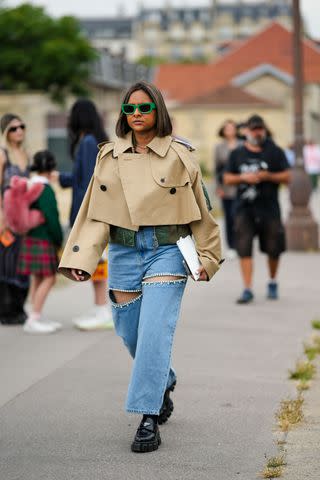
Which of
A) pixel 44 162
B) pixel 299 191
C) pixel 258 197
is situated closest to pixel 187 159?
pixel 44 162

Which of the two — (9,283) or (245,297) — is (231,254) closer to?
(245,297)

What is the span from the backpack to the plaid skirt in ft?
0.42

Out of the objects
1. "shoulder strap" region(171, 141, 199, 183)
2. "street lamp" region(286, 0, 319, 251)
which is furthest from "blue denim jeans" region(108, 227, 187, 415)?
"street lamp" region(286, 0, 319, 251)

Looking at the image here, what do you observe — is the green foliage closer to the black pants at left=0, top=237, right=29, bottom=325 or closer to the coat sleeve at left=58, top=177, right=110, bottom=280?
the coat sleeve at left=58, top=177, right=110, bottom=280

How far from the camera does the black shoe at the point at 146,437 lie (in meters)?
5.47

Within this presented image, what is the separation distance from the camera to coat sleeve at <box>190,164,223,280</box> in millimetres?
5719

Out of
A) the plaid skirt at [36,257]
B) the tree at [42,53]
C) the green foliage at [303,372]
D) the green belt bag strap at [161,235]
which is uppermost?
the tree at [42,53]

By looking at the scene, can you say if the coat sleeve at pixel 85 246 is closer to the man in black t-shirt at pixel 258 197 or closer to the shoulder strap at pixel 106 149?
the shoulder strap at pixel 106 149

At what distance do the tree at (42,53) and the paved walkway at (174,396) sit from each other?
5824 centimetres

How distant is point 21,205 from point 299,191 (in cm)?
843

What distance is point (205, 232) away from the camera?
5754 mm

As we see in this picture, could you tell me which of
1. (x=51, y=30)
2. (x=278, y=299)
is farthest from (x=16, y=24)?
(x=278, y=299)

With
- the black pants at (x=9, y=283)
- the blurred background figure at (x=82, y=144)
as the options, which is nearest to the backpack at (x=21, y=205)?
the blurred background figure at (x=82, y=144)

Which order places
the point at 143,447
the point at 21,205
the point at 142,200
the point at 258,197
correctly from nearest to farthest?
the point at 143,447, the point at 142,200, the point at 21,205, the point at 258,197
